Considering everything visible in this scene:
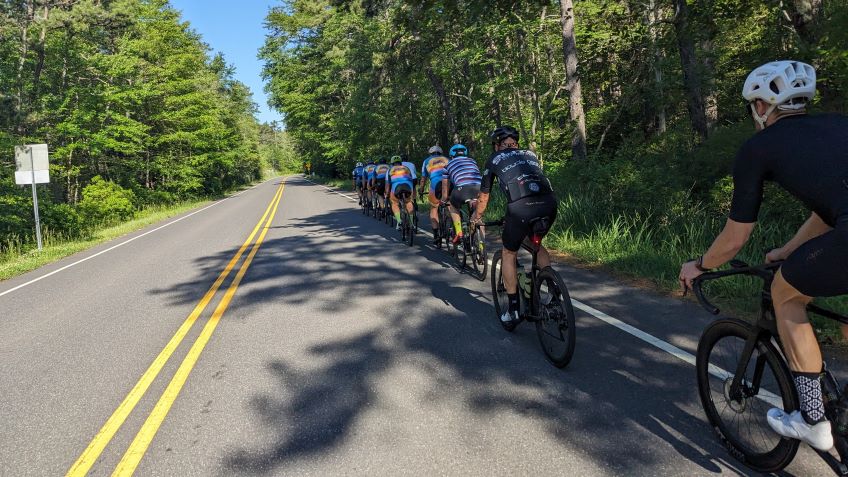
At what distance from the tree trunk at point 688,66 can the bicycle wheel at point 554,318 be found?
741 cm

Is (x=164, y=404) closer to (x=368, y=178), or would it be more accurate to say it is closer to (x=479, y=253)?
(x=479, y=253)

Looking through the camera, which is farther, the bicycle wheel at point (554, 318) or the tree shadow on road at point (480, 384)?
the bicycle wheel at point (554, 318)

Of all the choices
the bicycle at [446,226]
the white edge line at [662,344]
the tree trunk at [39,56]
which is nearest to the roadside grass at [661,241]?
the white edge line at [662,344]

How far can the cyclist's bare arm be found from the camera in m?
2.50

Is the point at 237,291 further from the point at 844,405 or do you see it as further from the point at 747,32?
the point at 747,32

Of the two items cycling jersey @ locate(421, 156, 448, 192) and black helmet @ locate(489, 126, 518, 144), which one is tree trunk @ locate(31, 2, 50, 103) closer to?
cycling jersey @ locate(421, 156, 448, 192)

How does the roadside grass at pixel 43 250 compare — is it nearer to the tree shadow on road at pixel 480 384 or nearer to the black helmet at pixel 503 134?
the tree shadow on road at pixel 480 384

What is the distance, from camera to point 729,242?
2.41m

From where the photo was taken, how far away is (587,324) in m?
5.15

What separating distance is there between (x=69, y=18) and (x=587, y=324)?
3065 centimetres

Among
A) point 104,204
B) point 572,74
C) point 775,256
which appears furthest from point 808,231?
point 104,204

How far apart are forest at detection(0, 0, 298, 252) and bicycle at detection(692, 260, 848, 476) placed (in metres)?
20.3

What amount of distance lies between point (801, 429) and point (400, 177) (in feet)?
33.0

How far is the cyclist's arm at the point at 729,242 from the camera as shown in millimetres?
2336
